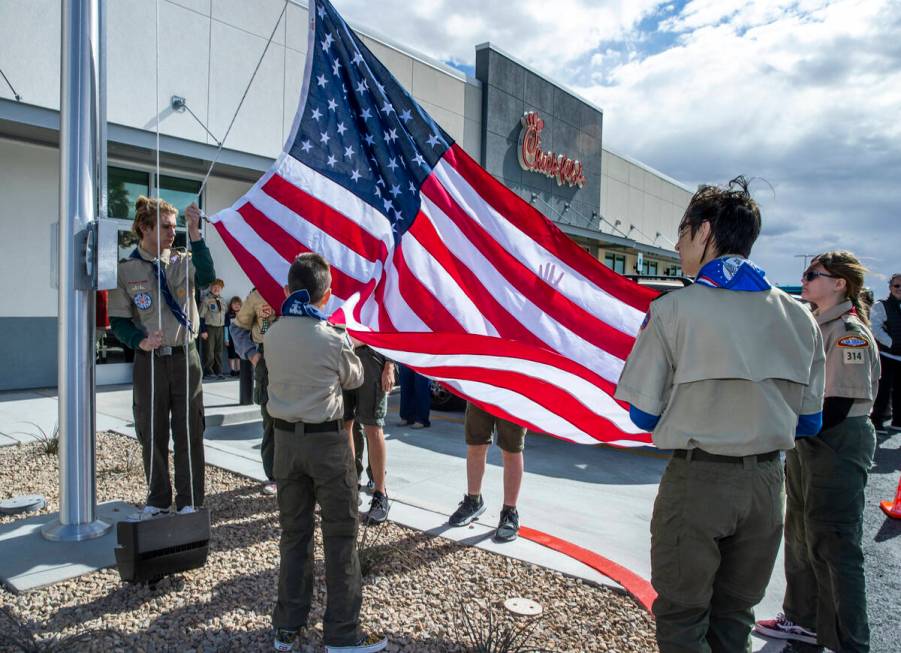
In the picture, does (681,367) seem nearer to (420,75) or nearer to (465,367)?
(465,367)

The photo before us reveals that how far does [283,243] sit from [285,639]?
2007 millimetres

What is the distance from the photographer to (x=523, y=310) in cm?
360

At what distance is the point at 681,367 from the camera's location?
7.13 ft

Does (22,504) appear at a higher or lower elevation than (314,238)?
lower

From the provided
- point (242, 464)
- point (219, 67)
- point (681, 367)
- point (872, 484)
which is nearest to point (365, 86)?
point (681, 367)

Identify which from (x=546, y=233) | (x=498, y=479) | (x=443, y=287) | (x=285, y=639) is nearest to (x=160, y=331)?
(x=443, y=287)

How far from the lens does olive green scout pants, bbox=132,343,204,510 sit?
422 centimetres

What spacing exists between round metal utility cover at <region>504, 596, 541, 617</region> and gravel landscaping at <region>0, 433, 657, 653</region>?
50mm

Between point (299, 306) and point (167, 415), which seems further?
point (167, 415)

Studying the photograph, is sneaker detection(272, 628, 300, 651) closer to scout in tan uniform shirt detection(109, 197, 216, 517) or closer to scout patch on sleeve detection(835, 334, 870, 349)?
scout in tan uniform shirt detection(109, 197, 216, 517)

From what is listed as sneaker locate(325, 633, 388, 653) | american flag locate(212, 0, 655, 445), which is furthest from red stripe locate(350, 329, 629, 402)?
sneaker locate(325, 633, 388, 653)

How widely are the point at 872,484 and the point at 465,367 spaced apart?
A: 550 centimetres

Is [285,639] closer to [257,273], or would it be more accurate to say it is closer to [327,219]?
[257,273]

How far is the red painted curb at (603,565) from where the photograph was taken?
3.56 metres
